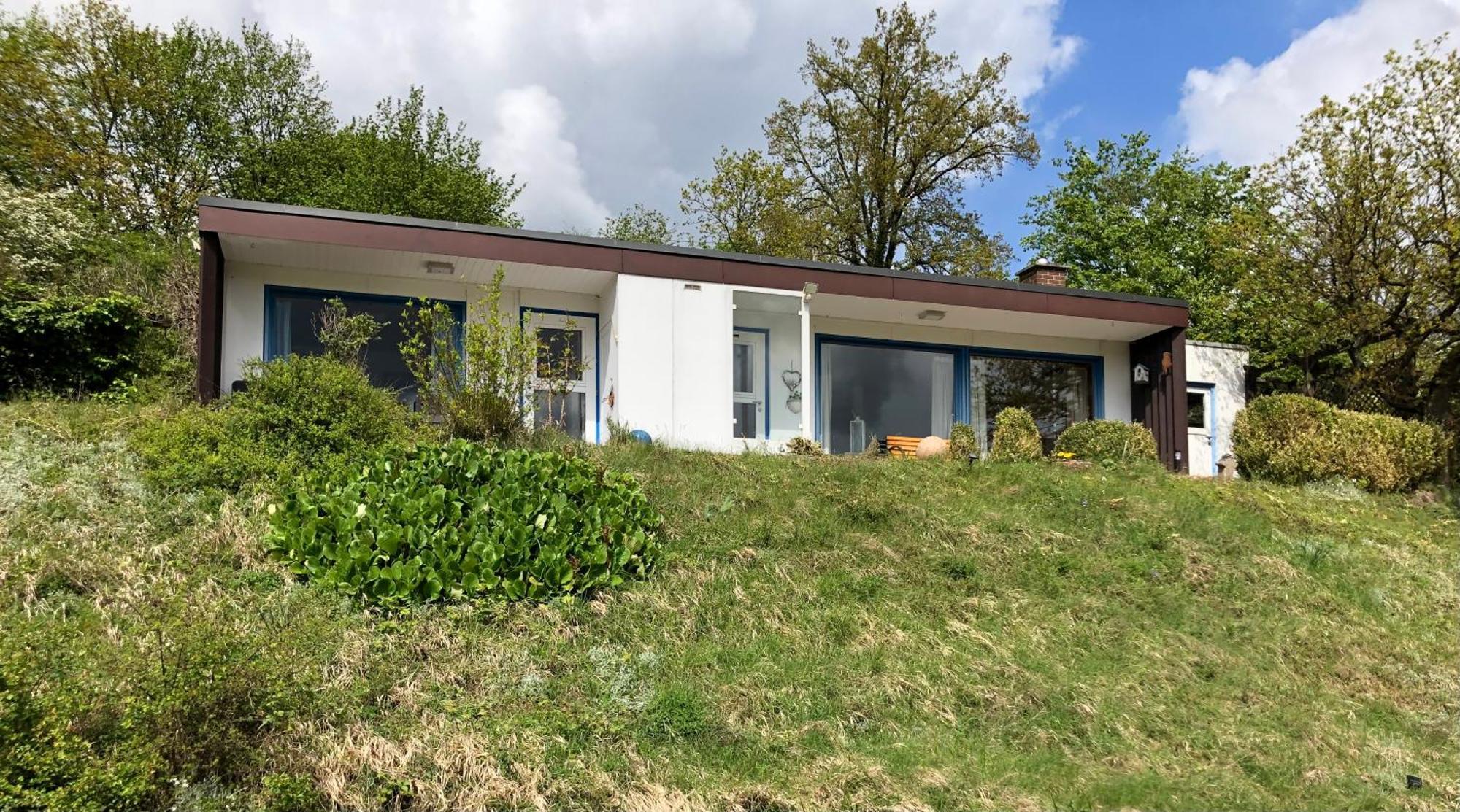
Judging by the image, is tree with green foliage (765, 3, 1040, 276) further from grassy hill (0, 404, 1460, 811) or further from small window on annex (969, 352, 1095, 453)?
grassy hill (0, 404, 1460, 811)

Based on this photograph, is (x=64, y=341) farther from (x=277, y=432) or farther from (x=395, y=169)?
(x=395, y=169)

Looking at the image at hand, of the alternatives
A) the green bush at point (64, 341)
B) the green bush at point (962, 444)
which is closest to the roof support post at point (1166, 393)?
the green bush at point (962, 444)

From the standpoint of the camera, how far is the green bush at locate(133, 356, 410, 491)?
7176 millimetres

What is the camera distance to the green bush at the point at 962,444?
11461mm

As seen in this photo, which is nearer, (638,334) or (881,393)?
(638,334)

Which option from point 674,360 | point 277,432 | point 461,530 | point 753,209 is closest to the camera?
point 461,530

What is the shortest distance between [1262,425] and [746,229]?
578 inches

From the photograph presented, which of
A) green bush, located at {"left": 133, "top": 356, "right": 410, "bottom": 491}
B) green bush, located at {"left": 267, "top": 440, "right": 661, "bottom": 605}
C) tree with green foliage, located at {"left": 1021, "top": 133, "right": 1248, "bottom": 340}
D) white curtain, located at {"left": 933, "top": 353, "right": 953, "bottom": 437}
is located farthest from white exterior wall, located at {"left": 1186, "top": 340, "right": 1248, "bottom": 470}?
green bush, located at {"left": 133, "top": 356, "right": 410, "bottom": 491}

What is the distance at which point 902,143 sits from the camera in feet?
81.3

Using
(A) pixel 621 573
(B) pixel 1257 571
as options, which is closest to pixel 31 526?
(A) pixel 621 573

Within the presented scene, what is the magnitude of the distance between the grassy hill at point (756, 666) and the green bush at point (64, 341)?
62.5 inches

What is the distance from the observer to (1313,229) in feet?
48.3

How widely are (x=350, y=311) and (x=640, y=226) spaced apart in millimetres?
18017

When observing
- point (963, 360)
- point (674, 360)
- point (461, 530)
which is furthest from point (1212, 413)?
point (461, 530)
